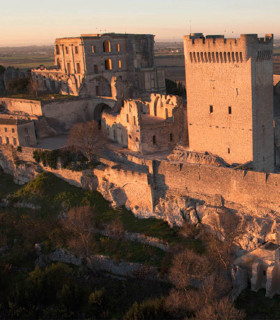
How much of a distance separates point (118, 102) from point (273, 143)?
14838 millimetres

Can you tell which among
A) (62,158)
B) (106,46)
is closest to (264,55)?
(62,158)

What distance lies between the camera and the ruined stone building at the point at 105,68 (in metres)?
41.5

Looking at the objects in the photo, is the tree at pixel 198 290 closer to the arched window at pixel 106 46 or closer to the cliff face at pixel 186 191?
the cliff face at pixel 186 191

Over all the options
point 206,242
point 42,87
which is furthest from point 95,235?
point 42,87

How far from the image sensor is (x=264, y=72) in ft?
81.9

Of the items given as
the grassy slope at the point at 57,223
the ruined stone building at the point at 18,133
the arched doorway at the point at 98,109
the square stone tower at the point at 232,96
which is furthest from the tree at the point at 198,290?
the arched doorway at the point at 98,109

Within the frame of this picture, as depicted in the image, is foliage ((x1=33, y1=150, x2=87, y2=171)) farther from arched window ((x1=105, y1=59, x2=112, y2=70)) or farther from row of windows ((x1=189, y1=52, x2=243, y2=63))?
arched window ((x1=105, y1=59, x2=112, y2=70))

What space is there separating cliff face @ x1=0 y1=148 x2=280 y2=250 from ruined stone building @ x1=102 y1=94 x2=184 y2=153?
2485 mm

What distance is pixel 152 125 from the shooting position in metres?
31.3

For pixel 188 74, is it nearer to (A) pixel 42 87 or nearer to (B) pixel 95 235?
(B) pixel 95 235

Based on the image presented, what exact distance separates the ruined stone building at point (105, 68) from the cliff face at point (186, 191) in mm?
12650

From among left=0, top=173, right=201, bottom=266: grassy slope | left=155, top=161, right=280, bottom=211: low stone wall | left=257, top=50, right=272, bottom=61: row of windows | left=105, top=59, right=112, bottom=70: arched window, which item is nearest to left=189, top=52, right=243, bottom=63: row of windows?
left=257, top=50, right=272, bottom=61: row of windows

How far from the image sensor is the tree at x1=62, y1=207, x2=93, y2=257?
22406mm

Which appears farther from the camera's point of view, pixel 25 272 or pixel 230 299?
pixel 25 272
